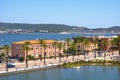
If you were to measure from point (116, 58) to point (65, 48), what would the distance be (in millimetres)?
18452

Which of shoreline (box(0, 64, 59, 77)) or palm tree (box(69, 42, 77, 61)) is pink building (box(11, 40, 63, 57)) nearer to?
palm tree (box(69, 42, 77, 61))

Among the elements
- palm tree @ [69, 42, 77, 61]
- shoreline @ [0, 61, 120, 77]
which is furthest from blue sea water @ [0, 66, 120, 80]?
palm tree @ [69, 42, 77, 61]

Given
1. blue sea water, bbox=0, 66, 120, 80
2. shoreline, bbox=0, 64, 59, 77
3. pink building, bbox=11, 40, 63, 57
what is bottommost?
blue sea water, bbox=0, 66, 120, 80

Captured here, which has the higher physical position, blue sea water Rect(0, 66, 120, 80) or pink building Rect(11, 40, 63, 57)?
pink building Rect(11, 40, 63, 57)

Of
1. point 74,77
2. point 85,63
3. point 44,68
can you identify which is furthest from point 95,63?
point 74,77

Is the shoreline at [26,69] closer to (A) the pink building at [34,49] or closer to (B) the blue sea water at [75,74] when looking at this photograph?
(B) the blue sea water at [75,74]

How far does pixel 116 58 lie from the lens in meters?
86.1

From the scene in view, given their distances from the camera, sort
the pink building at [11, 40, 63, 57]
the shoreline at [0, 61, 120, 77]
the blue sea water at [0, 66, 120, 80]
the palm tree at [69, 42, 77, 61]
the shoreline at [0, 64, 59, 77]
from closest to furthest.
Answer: the blue sea water at [0, 66, 120, 80] → the shoreline at [0, 64, 59, 77] → the shoreline at [0, 61, 120, 77] → the pink building at [11, 40, 63, 57] → the palm tree at [69, 42, 77, 61]

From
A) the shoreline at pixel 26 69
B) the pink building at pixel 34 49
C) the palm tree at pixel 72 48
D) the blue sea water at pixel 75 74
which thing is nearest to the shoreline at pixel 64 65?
the shoreline at pixel 26 69

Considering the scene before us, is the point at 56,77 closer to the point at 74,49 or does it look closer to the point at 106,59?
the point at 106,59

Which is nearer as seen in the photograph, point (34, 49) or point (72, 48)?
point (34, 49)

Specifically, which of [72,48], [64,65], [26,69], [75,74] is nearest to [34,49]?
[72,48]

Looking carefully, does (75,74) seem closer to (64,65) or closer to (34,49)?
(64,65)

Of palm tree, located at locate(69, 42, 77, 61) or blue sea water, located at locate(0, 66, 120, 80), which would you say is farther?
palm tree, located at locate(69, 42, 77, 61)
